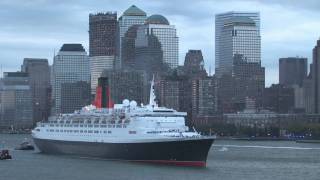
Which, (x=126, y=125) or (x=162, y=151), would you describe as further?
(x=126, y=125)

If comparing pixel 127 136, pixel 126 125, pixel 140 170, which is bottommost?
pixel 140 170

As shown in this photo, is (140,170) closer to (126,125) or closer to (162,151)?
(162,151)

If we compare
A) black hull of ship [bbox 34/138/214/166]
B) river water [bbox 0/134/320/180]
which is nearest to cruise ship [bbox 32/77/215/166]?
black hull of ship [bbox 34/138/214/166]

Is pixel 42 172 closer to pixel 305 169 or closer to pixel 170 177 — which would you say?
pixel 170 177

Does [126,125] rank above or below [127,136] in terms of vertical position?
above

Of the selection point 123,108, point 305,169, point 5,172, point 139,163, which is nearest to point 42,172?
point 5,172

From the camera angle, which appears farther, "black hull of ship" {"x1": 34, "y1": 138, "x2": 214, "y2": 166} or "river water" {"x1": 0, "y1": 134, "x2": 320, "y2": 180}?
"black hull of ship" {"x1": 34, "y1": 138, "x2": 214, "y2": 166}

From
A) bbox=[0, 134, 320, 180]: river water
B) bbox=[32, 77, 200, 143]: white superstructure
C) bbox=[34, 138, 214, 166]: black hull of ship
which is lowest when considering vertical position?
bbox=[0, 134, 320, 180]: river water

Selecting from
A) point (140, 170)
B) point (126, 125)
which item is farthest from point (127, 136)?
point (140, 170)

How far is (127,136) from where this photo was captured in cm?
9631

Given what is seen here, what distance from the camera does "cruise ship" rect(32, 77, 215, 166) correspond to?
3597 inches

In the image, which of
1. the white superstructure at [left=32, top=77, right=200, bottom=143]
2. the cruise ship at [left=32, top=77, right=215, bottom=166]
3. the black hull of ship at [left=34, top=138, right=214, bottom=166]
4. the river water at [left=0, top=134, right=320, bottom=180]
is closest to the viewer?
the river water at [left=0, top=134, right=320, bottom=180]

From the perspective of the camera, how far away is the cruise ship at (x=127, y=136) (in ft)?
300

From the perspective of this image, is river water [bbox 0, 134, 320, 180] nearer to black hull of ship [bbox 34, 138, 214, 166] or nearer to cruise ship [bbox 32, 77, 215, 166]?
black hull of ship [bbox 34, 138, 214, 166]
